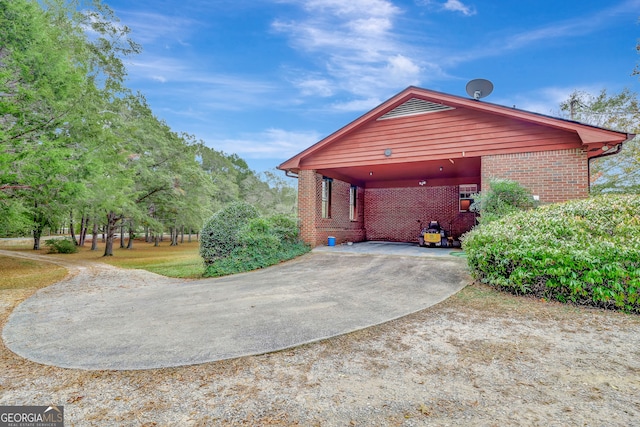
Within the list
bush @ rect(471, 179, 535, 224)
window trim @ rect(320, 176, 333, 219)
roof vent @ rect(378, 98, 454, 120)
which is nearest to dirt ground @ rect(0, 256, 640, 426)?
bush @ rect(471, 179, 535, 224)

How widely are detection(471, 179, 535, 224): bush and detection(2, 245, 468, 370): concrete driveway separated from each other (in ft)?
5.40

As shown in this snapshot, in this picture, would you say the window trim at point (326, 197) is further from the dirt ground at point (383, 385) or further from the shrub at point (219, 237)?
the dirt ground at point (383, 385)

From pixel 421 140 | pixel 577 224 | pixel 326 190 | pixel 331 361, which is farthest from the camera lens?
pixel 326 190

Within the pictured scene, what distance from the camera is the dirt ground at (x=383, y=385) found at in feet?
6.51

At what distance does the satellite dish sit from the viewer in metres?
8.82

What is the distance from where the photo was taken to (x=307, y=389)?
2.31 meters

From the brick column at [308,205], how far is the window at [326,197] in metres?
0.76

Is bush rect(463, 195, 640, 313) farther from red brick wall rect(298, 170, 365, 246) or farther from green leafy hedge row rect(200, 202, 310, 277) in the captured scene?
red brick wall rect(298, 170, 365, 246)

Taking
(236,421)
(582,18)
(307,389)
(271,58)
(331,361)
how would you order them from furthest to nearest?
(271,58) → (582,18) → (331,361) → (307,389) → (236,421)

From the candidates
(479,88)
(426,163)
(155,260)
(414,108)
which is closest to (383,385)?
(414,108)

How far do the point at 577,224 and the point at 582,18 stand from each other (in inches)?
433

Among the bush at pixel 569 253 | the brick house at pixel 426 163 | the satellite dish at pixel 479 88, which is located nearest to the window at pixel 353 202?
the brick house at pixel 426 163

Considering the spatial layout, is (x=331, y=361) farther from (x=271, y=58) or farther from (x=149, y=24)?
(x=271, y=58)

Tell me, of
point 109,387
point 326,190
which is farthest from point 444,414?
point 326,190
